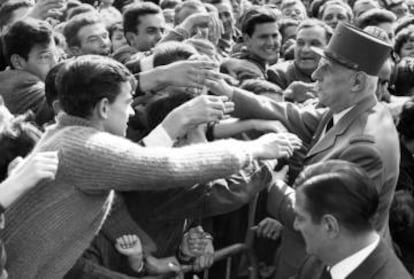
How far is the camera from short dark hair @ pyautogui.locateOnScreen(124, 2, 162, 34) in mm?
6215

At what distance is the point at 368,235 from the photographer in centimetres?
261

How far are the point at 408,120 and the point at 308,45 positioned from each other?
1935 millimetres

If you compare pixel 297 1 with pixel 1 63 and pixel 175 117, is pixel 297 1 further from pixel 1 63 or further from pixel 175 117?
pixel 175 117

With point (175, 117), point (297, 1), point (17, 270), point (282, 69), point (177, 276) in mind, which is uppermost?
point (175, 117)

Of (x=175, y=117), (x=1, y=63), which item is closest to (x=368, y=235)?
(x=175, y=117)

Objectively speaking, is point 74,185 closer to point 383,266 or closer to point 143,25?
point 383,266

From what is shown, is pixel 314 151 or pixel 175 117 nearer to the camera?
pixel 175 117

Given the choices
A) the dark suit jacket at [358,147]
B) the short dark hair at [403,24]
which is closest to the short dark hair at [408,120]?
the dark suit jacket at [358,147]

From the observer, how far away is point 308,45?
6.28m

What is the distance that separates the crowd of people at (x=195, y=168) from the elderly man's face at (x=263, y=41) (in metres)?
1.41

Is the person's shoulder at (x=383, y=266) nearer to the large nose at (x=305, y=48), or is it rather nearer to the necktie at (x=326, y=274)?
the necktie at (x=326, y=274)

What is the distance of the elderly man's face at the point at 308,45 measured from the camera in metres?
A: 6.27

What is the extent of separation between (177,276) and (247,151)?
76 cm

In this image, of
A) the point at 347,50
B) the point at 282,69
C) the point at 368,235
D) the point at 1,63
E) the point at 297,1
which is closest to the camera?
the point at 368,235
